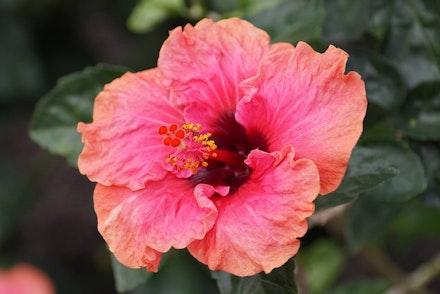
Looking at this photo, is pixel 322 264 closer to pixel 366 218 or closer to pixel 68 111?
pixel 366 218

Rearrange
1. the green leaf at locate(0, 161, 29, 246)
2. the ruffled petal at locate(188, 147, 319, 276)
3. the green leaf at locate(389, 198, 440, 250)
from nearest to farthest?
1. the ruffled petal at locate(188, 147, 319, 276)
2. the green leaf at locate(389, 198, 440, 250)
3. the green leaf at locate(0, 161, 29, 246)

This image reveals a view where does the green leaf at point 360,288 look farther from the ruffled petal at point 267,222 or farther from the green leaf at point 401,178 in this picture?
the ruffled petal at point 267,222

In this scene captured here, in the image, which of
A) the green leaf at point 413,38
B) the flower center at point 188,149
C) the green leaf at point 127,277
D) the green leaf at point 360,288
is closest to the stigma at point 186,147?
the flower center at point 188,149

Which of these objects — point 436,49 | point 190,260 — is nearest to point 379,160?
point 436,49

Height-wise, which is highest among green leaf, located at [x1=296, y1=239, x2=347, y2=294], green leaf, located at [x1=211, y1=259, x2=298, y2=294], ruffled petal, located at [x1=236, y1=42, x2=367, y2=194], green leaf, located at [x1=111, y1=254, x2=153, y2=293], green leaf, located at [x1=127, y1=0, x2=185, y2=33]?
ruffled petal, located at [x1=236, y1=42, x2=367, y2=194]

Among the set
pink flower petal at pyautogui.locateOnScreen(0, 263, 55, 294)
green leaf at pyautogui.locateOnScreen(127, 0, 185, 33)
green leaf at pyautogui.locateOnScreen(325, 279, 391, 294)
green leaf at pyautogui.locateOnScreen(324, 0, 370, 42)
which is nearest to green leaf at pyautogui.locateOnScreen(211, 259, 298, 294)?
green leaf at pyautogui.locateOnScreen(324, 0, 370, 42)

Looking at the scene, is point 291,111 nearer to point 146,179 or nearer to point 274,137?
point 274,137

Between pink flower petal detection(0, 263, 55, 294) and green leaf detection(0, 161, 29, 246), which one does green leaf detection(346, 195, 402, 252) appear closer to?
pink flower petal detection(0, 263, 55, 294)
